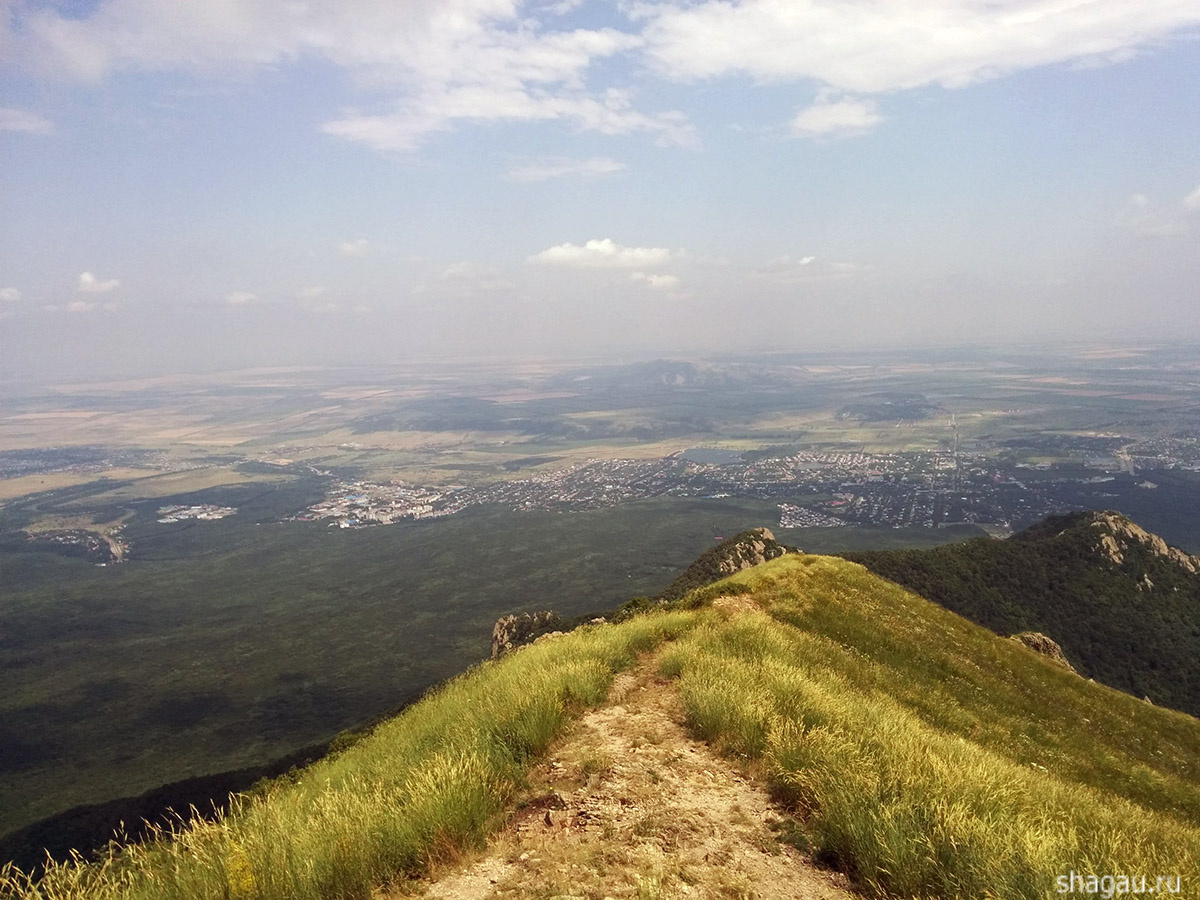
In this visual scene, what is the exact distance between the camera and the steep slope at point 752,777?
188 inches

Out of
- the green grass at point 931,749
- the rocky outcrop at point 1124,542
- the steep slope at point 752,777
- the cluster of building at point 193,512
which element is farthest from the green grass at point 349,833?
the cluster of building at point 193,512

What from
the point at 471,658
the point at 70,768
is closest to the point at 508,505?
the point at 471,658

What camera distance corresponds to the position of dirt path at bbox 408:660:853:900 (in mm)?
5117

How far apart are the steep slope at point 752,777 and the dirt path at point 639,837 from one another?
0.13 m

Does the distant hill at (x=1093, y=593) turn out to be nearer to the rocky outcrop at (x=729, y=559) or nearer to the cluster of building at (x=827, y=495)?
the rocky outcrop at (x=729, y=559)

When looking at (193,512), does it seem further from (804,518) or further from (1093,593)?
(1093,593)

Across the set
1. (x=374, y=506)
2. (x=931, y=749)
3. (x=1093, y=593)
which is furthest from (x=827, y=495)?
(x=931, y=749)

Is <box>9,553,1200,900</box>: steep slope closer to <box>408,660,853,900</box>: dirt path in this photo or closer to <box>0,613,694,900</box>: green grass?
<box>0,613,694,900</box>: green grass

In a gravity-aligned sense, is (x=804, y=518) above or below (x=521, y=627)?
below

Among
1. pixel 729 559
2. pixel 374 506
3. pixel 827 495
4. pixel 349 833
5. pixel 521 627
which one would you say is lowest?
pixel 827 495

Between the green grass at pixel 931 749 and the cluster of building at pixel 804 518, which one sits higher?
the green grass at pixel 931 749

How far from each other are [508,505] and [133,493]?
426 feet

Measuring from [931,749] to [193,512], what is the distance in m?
208

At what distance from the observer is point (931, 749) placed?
291 inches
